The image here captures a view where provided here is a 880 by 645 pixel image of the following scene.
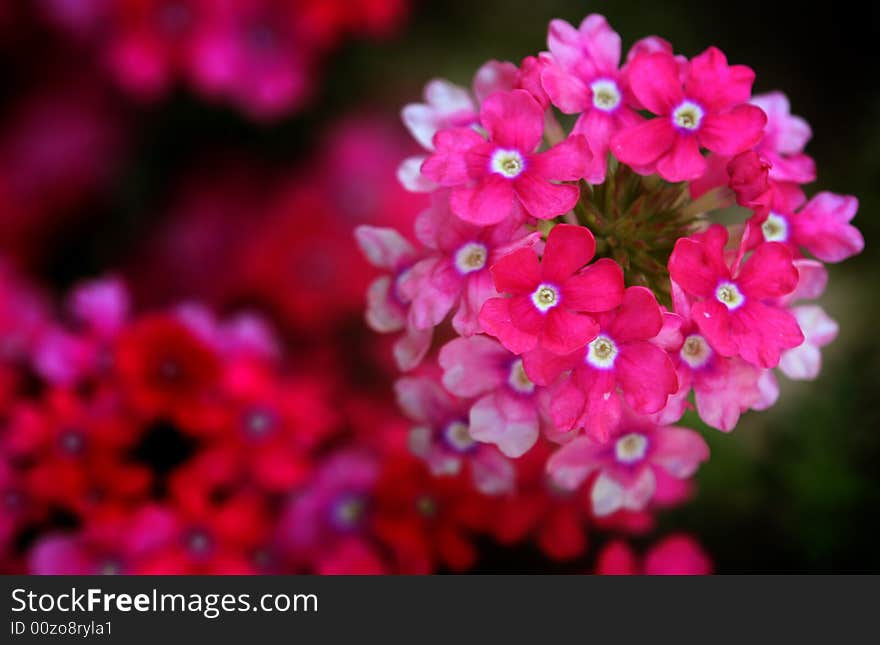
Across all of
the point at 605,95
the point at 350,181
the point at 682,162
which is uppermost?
the point at 350,181

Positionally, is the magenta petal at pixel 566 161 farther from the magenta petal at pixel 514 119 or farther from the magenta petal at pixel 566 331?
the magenta petal at pixel 566 331

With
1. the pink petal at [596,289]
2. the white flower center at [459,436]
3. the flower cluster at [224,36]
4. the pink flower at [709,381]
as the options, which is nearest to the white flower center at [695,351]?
the pink flower at [709,381]

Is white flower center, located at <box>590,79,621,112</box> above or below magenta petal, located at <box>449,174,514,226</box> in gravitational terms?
above

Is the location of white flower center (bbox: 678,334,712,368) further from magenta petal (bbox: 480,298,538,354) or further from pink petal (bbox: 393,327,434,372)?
pink petal (bbox: 393,327,434,372)

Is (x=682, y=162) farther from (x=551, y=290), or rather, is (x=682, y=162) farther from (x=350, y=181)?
(x=350, y=181)

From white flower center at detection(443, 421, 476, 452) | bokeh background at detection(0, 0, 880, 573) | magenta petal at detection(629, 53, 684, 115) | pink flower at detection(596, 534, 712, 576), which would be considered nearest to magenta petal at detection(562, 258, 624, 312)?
magenta petal at detection(629, 53, 684, 115)

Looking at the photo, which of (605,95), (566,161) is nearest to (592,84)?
(605,95)
